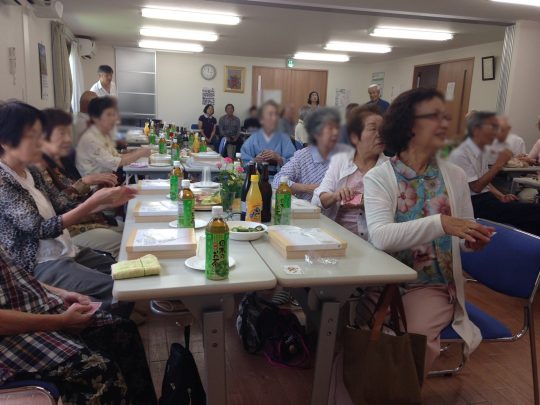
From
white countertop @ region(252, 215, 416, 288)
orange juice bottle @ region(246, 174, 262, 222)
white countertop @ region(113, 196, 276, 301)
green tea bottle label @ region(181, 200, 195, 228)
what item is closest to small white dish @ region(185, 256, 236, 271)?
white countertop @ region(113, 196, 276, 301)

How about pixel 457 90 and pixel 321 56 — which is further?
pixel 321 56

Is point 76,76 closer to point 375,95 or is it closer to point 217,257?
point 375,95

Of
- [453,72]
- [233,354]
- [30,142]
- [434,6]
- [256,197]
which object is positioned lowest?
[233,354]

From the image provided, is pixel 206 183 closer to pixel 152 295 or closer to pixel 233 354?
pixel 233 354

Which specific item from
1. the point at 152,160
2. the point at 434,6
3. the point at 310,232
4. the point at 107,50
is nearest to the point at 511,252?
the point at 310,232

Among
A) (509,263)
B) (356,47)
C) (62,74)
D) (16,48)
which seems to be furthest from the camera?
(16,48)

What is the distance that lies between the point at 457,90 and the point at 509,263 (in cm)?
120

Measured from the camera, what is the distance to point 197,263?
122 cm

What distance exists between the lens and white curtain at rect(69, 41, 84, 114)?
53 centimetres

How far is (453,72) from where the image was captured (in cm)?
59

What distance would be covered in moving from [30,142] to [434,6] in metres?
4.29

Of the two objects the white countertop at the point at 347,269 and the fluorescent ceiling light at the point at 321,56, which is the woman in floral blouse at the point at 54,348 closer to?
the white countertop at the point at 347,269

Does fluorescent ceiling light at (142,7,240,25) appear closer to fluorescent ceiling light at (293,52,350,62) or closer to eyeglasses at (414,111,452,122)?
fluorescent ceiling light at (293,52,350,62)

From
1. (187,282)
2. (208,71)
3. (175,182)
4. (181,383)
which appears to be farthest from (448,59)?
(175,182)
